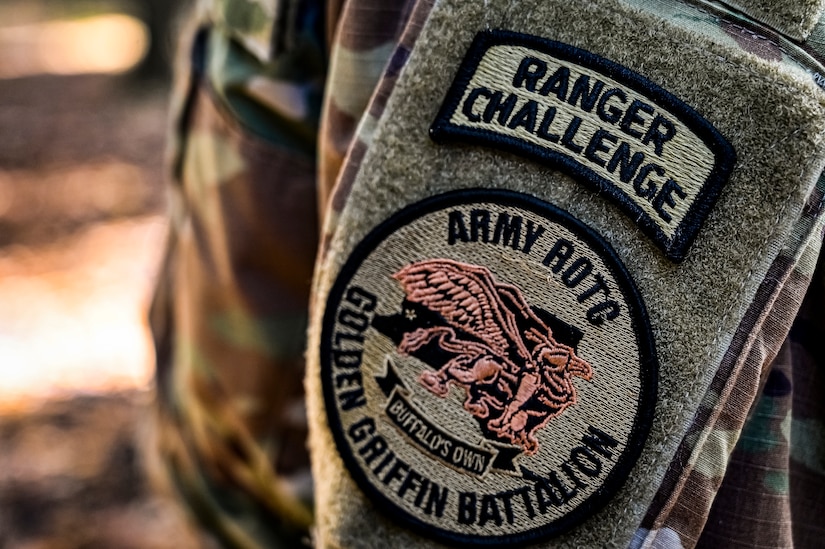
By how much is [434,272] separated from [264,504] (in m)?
0.59

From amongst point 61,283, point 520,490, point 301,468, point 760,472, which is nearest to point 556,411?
point 520,490

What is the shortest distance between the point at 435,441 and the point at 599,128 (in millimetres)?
253

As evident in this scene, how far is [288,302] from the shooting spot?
93cm

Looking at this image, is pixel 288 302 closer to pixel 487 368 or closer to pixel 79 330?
pixel 487 368

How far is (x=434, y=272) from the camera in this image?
0.57 meters

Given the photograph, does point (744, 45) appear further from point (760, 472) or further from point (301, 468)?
point (301, 468)

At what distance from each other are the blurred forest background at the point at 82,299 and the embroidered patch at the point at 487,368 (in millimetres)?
714

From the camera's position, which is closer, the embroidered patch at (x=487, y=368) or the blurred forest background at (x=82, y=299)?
the embroidered patch at (x=487, y=368)

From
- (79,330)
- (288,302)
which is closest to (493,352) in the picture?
(288,302)

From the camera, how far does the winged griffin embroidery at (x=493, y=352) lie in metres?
0.54

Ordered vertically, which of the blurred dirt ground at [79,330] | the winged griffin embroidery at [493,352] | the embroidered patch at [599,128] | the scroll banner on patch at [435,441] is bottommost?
the blurred dirt ground at [79,330]

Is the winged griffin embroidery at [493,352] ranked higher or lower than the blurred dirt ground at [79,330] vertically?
higher

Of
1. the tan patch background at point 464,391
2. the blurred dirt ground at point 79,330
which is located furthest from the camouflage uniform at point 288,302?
the blurred dirt ground at point 79,330

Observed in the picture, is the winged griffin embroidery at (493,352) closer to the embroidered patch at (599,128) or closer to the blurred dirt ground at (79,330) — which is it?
the embroidered patch at (599,128)
